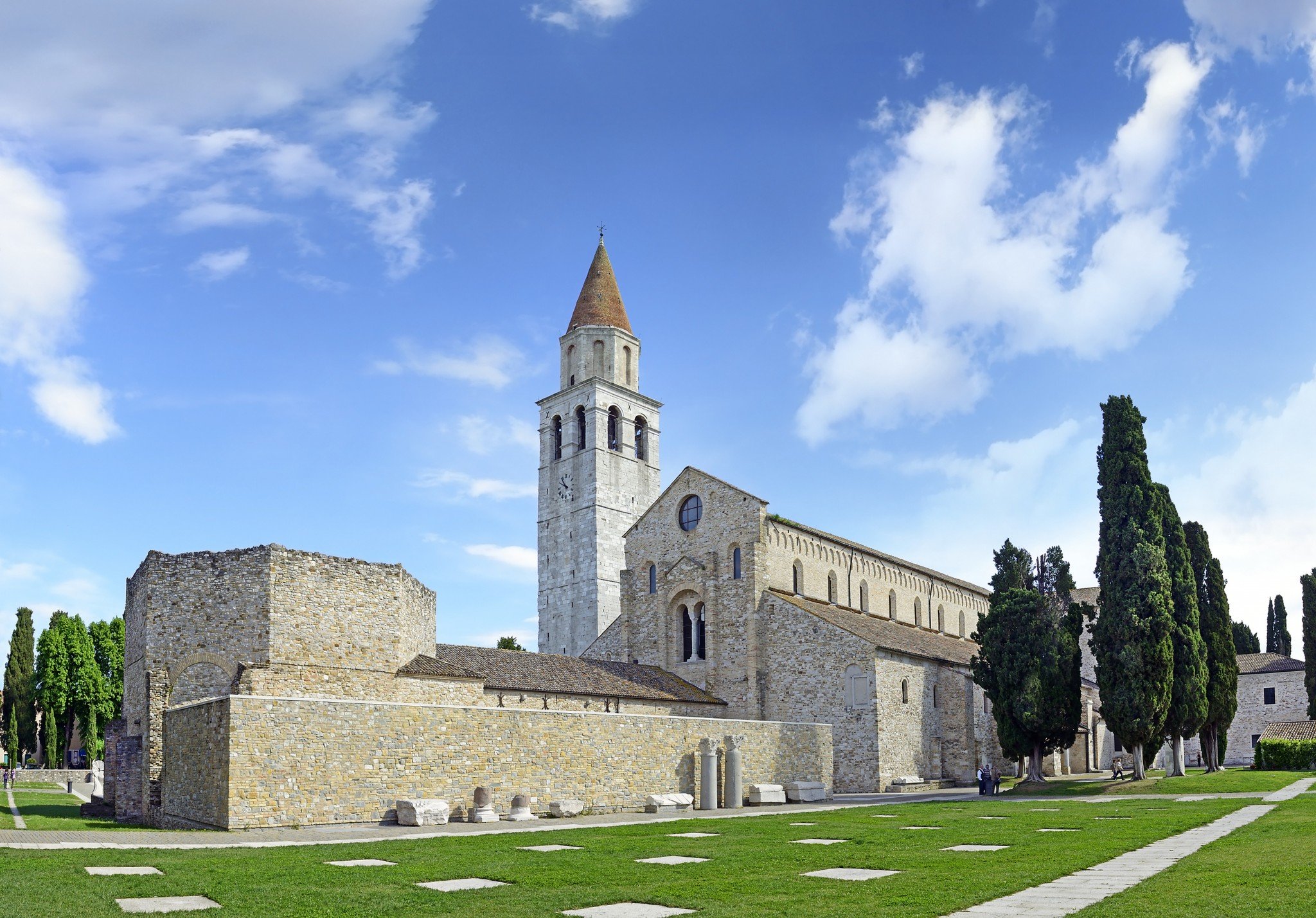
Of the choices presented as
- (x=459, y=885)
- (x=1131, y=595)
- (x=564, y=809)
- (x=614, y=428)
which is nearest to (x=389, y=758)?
(x=564, y=809)

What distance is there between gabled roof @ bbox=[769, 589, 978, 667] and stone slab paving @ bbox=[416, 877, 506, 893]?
29283 mm

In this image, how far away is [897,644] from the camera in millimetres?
44438

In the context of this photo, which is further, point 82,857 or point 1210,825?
point 1210,825

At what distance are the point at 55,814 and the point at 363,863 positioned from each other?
19.0 metres

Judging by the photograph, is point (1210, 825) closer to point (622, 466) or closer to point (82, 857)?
point (82, 857)

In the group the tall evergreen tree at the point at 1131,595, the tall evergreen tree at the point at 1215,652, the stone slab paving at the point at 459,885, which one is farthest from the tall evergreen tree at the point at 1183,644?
the stone slab paving at the point at 459,885

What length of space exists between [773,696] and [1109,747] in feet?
97.9

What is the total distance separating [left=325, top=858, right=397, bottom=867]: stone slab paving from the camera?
15469mm

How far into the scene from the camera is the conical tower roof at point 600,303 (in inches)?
2940

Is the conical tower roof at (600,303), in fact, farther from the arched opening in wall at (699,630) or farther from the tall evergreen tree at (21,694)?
the tall evergreen tree at (21,694)

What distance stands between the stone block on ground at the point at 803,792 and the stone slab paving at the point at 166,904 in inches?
1008

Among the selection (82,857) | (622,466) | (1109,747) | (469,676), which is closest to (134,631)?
(469,676)

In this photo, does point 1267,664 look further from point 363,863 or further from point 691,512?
point 363,863

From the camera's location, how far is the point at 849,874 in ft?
46.5
